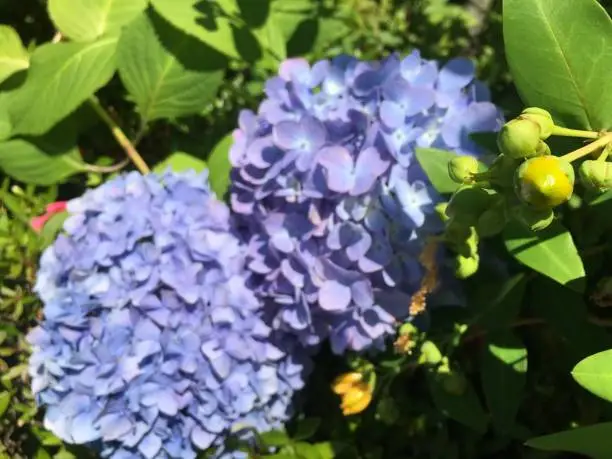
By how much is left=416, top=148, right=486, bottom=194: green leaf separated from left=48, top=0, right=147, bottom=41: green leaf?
0.45 meters

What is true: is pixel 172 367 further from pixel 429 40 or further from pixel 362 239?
pixel 429 40

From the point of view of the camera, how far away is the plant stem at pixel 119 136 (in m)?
1.05

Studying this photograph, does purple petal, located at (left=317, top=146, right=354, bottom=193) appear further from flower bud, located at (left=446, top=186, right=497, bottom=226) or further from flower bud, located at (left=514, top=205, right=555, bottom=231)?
flower bud, located at (left=514, top=205, right=555, bottom=231)

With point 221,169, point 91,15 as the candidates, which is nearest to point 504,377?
point 221,169

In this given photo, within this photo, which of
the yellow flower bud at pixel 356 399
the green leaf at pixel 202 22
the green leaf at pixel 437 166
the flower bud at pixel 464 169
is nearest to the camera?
the flower bud at pixel 464 169

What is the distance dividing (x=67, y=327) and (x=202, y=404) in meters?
0.16

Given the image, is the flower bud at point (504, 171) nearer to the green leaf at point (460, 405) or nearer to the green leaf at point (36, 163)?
the green leaf at point (460, 405)

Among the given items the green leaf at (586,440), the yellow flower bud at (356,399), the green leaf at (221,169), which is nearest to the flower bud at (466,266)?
the green leaf at (586,440)

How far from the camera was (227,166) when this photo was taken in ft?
3.23

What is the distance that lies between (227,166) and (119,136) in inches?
6.7

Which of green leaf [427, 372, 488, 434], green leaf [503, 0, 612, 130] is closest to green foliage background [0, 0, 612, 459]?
green leaf [427, 372, 488, 434]

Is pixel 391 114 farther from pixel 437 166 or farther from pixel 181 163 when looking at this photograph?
pixel 181 163

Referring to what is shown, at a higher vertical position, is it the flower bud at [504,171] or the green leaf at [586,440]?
the flower bud at [504,171]

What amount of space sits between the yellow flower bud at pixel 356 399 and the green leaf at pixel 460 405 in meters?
0.07
